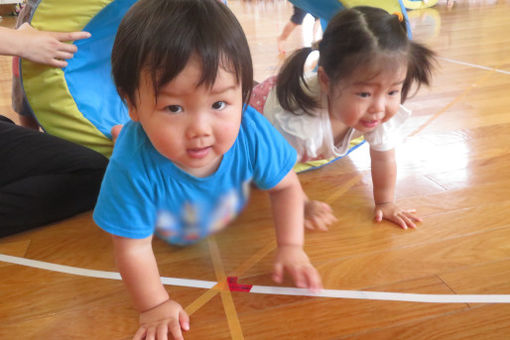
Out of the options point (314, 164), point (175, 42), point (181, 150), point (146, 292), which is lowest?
point (314, 164)

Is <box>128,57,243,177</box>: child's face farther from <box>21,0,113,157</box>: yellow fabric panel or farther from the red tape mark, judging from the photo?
<box>21,0,113,157</box>: yellow fabric panel

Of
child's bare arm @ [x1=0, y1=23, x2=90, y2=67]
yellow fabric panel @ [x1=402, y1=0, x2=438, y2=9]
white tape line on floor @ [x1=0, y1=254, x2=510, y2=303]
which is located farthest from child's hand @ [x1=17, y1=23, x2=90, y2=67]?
yellow fabric panel @ [x1=402, y1=0, x2=438, y2=9]

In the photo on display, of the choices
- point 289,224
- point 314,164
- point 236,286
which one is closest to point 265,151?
point 289,224

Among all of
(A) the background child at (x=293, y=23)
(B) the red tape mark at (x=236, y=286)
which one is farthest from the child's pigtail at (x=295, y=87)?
(A) the background child at (x=293, y=23)

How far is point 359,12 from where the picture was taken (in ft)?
2.86

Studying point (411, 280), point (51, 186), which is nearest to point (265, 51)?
point (51, 186)

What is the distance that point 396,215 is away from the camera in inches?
34.3

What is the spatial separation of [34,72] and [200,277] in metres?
0.71

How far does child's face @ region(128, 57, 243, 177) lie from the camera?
51cm

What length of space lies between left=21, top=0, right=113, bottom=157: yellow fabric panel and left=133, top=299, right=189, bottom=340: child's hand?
2.07 ft

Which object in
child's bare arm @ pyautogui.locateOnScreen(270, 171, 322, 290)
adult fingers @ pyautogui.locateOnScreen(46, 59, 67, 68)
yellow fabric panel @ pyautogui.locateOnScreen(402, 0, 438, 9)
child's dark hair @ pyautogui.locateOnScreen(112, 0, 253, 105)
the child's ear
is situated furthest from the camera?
yellow fabric panel @ pyautogui.locateOnScreen(402, 0, 438, 9)

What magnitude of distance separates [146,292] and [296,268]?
24cm

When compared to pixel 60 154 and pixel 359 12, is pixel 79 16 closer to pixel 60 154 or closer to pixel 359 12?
pixel 60 154

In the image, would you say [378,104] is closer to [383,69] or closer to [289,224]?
[383,69]
